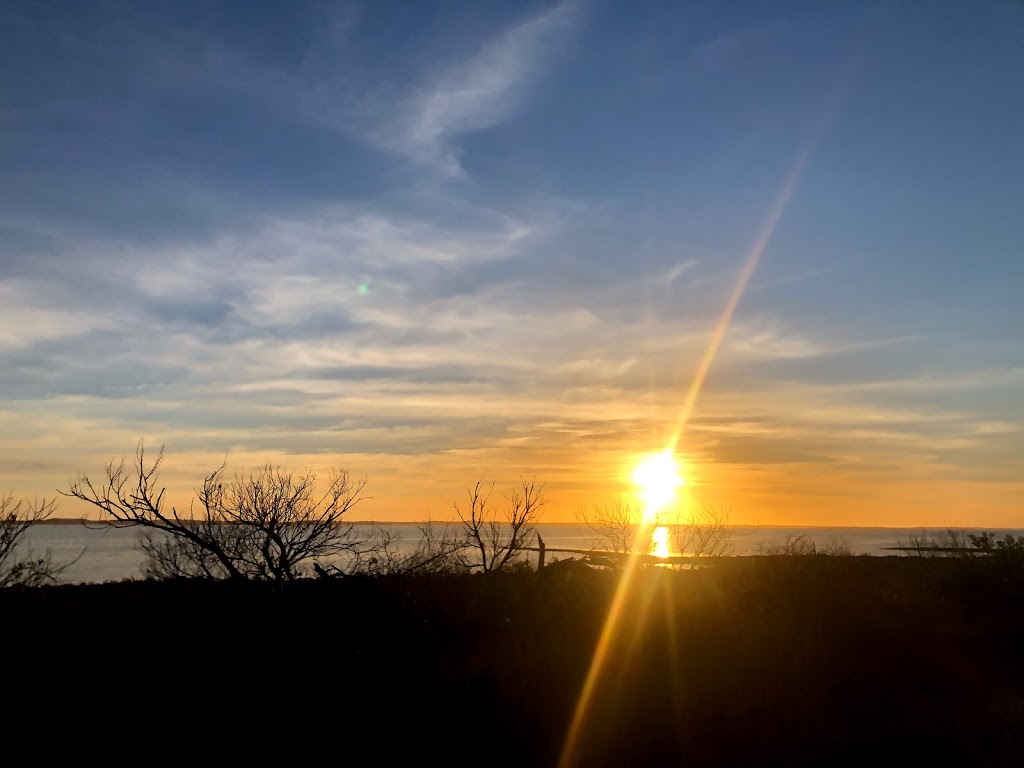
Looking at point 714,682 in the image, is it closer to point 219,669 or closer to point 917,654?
point 917,654

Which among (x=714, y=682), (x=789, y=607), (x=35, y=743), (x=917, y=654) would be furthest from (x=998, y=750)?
(x=35, y=743)

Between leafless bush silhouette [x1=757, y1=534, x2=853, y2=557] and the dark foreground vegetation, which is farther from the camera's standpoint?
leafless bush silhouette [x1=757, y1=534, x2=853, y2=557]

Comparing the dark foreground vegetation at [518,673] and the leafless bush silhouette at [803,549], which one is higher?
the leafless bush silhouette at [803,549]

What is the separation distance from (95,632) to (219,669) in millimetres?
4482

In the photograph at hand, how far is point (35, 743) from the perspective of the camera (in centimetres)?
1148

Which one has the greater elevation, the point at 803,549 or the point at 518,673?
the point at 803,549

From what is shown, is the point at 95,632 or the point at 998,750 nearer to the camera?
the point at 998,750

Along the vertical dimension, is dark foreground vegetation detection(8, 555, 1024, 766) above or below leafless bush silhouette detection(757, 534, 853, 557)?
below

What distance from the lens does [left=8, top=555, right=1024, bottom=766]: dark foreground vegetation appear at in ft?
37.1

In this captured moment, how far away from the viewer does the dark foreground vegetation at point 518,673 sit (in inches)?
446

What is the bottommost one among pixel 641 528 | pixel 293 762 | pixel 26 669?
pixel 293 762

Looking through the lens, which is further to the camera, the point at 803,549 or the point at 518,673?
the point at 803,549

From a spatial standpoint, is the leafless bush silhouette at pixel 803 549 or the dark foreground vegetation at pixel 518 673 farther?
the leafless bush silhouette at pixel 803 549

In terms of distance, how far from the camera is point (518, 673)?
13383 mm
